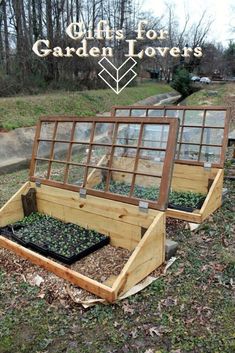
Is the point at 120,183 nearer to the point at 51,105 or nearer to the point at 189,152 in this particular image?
the point at 189,152

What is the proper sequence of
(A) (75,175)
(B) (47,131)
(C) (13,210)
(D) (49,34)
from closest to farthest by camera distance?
(A) (75,175)
(C) (13,210)
(B) (47,131)
(D) (49,34)

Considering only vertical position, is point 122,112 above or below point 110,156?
above

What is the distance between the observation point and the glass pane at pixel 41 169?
3.19 metres

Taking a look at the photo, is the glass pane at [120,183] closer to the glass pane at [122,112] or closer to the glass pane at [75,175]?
the glass pane at [75,175]

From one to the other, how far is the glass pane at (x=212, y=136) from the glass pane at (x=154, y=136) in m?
1.13

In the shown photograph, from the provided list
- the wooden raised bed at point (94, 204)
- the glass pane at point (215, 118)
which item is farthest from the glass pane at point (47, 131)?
the glass pane at point (215, 118)

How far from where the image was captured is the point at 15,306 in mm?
2133

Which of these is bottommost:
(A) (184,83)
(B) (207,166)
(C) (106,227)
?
(C) (106,227)

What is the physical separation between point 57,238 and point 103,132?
3.80ft

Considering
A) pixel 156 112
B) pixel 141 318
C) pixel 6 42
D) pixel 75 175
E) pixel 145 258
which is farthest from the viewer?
pixel 6 42

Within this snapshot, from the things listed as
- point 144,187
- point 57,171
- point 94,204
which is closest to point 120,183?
point 94,204

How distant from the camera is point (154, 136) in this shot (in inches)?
118

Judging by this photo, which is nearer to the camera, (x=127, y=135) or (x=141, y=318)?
(x=141, y=318)

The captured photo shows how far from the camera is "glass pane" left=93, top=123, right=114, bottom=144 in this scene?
2.95m
